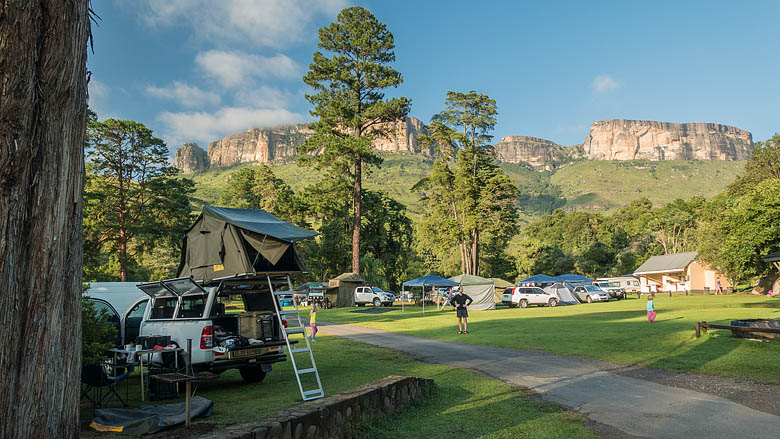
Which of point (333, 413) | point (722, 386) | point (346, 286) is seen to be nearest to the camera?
point (333, 413)

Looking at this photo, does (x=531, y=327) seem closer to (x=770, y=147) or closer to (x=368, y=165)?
(x=368, y=165)

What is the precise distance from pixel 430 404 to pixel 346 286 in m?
34.2

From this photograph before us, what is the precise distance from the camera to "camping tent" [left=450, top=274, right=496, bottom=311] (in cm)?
3416

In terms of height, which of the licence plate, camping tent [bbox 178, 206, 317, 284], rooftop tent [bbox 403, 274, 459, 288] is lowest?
the licence plate

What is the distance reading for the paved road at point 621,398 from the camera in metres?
5.61

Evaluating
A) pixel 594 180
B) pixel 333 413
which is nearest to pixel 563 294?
pixel 333 413

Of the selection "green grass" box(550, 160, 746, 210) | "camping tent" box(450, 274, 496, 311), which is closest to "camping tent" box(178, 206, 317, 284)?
"camping tent" box(450, 274, 496, 311)

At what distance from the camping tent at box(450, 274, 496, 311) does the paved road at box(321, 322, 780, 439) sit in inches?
851

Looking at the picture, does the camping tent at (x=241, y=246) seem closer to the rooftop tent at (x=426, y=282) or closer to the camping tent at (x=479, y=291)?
the rooftop tent at (x=426, y=282)

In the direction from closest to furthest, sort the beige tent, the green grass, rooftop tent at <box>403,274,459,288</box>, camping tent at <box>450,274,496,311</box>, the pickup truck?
1. the pickup truck
2. rooftop tent at <box>403,274,459,288</box>
3. camping tent at <box>450,274,496,311</box>
4. the beige tent
5. the green grass

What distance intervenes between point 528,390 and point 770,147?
210 ft

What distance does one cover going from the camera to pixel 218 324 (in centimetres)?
930

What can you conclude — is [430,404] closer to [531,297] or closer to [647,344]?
[647,344]

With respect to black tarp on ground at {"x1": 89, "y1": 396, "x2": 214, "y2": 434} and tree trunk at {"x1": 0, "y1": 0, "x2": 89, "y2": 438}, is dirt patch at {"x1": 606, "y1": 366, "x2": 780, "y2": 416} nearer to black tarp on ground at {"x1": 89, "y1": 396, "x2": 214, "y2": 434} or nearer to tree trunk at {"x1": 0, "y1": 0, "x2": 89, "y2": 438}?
black tarp on ground at {"x1": 89, "y1": 396, "x2": 214, "y2": 434}
